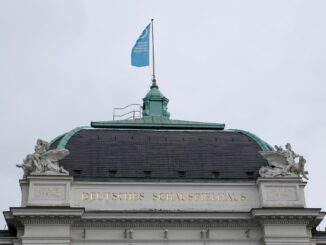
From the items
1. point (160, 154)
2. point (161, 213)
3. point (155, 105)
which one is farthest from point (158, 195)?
point (155, 105)

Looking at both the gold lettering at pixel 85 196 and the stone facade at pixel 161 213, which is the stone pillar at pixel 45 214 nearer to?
the stone facade at pixel 161 213

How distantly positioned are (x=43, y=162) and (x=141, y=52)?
15.7 m

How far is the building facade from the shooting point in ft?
146

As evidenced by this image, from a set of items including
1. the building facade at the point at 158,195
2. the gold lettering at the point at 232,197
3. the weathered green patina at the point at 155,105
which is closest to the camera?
the building facade at the point at 158,195

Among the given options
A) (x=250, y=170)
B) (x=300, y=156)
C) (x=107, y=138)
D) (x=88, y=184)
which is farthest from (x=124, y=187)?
(x=300, y=156)

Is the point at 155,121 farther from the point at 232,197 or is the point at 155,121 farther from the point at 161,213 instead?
the point at 161,213

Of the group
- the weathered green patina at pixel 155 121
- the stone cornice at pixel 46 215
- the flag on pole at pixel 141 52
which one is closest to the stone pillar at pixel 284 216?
the weathered green patina at pixel 155 121

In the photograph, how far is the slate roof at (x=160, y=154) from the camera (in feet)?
156

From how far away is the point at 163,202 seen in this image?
46.1 metres

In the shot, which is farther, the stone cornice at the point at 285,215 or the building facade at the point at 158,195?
the stone cornice at the point at 285,215

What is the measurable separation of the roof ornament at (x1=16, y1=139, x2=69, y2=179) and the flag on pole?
13.6m

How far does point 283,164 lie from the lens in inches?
1880

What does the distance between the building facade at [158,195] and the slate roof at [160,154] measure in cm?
7

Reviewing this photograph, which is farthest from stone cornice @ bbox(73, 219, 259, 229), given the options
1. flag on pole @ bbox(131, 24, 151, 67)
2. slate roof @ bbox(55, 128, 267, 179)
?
flag on pole @ bbox(131, 24, 151, 67)
